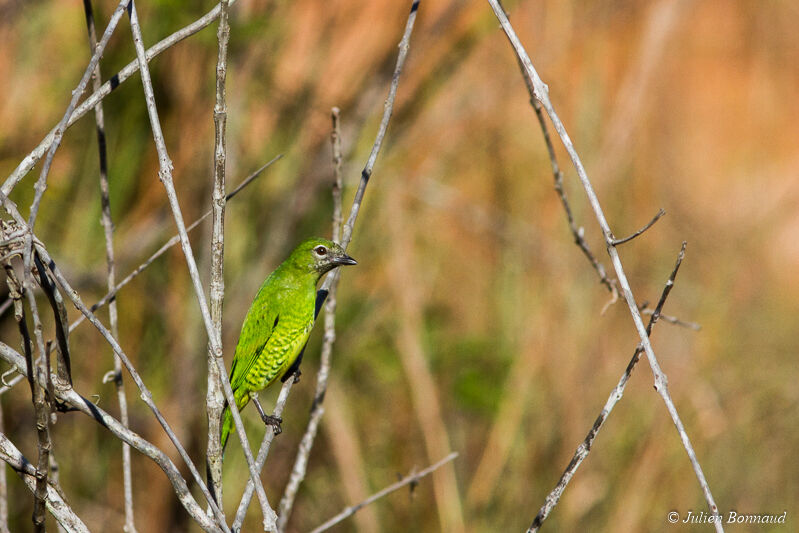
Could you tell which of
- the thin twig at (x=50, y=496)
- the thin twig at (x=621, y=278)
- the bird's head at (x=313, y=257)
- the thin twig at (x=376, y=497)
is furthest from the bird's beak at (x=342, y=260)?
the thin twig at (x=50, y=496)

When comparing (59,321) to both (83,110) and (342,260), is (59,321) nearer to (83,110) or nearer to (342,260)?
(83,110)

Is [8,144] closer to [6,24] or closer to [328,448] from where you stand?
[6,24]

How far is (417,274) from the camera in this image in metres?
5.36

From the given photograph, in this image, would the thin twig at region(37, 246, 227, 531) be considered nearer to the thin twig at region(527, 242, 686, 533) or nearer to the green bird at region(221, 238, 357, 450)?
the thin twig at region(527, 242, 686, 533)

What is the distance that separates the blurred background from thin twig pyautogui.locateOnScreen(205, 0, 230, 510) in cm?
234

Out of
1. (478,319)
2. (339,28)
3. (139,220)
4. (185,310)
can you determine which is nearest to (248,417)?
(185,310)

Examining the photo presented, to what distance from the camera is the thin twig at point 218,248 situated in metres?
2.02

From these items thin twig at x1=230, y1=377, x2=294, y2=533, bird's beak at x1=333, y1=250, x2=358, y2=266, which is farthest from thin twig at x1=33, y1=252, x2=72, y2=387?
bird's beak at x1=333, y1=250, x2=358, y2=266

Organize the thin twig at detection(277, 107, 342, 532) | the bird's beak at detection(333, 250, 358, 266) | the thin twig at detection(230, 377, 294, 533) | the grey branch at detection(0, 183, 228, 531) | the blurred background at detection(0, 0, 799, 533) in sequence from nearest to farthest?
the grey branch at detection(0, 183, 228, 531), the thin twig at detection(230, 377, 294, 533), the thin twig at detection(277, 107, 342, 532), the bird's beak at detection(333, 250, 358, 266), the blurred background at detection(0, 0, 799, 533)

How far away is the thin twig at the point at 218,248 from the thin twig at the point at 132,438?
25 cm

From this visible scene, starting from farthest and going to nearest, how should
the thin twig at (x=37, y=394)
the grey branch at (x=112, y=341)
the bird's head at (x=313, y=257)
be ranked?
the bird's head at (x=313, y=257) < the grey branch at (x=112, y=341) < the thin twig at (x=37, y=394)

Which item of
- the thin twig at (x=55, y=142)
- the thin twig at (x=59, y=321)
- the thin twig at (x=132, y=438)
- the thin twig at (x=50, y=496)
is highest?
the thin twig at (x=55, y=142)

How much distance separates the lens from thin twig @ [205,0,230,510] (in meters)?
2.02

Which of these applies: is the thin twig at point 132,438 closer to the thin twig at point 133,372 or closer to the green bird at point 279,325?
the thin twig at point 133,372
